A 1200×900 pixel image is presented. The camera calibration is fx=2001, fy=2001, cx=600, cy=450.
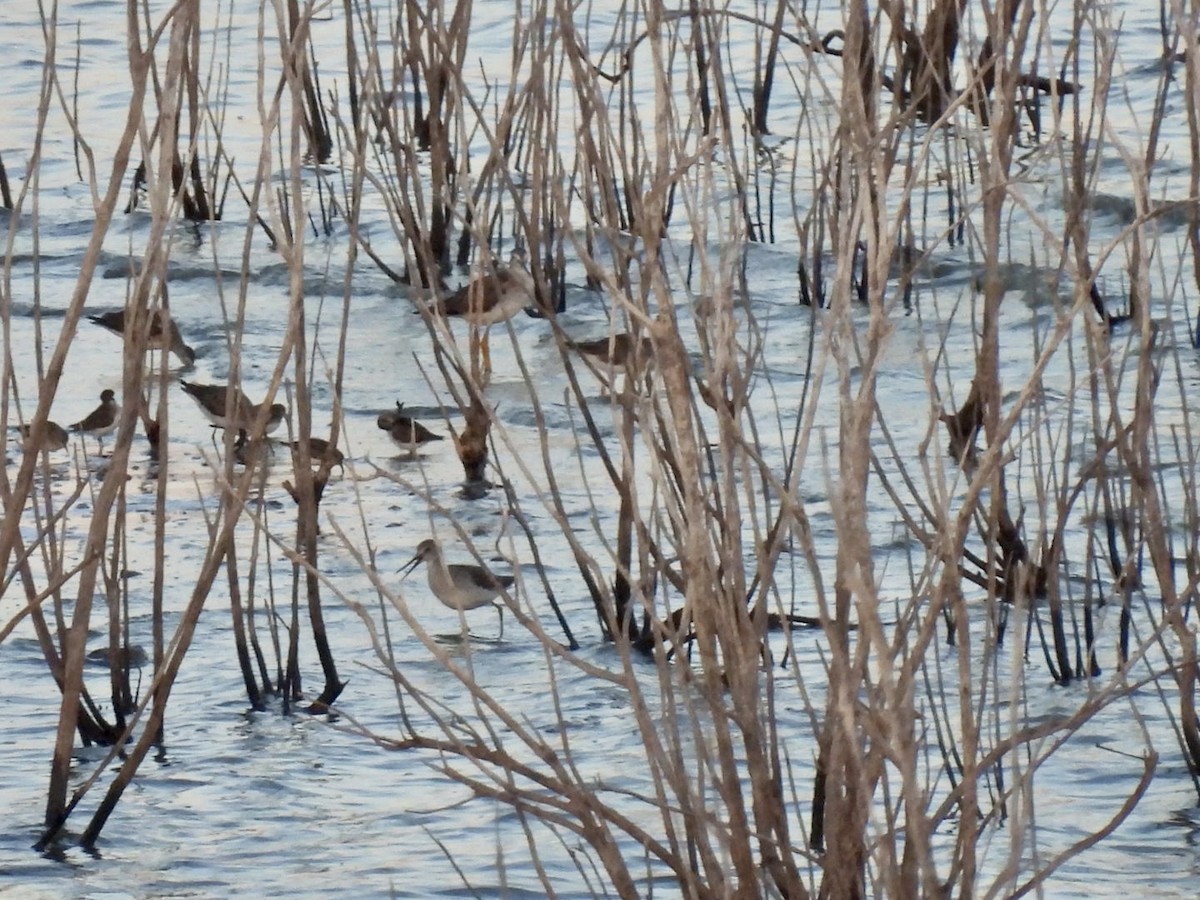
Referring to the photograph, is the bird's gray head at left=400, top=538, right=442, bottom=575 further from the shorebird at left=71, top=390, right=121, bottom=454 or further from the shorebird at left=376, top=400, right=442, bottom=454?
the shorebird at left=71, top=390, right=121, bottom=454

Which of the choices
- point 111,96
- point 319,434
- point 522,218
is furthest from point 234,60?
point 522,218

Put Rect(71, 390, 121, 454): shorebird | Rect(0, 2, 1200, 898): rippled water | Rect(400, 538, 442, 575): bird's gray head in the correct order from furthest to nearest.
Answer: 1. Rect(71, 390, 121, 454): shorebird
2. Rect(400, 538, 442, 575): bird's gray head
3. Rect(0, 2, 1200, 898): rippled water

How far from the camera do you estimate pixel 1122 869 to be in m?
2.54

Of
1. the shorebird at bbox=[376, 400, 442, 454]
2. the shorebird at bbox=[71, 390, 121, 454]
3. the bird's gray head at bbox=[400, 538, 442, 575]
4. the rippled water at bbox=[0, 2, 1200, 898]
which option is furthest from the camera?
the shorebird at bbox=[71, 390, 121, 454]

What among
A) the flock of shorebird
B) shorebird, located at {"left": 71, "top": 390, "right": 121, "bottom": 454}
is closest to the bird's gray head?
the flock of shorebird

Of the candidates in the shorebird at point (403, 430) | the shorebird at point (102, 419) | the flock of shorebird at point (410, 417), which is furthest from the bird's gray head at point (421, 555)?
the shorebird at point (102, 419)

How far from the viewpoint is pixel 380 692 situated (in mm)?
3295

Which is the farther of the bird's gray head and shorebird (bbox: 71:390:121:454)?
shorebird (bbox: 71:390:121:454)

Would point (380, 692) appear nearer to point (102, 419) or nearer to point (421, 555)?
point (421, 555)

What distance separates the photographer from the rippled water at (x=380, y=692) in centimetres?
259

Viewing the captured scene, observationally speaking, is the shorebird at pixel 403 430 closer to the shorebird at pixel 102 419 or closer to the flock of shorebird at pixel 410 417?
the flock of shorebird at pixel 410 417

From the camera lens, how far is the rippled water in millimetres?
2588

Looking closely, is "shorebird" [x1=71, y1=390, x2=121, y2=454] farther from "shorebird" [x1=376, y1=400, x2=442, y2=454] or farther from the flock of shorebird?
"shorebird" [x1=376, y1=400, x2=442, y2=454]

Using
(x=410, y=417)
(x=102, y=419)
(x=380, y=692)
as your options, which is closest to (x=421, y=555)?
(x=380, y=692)
